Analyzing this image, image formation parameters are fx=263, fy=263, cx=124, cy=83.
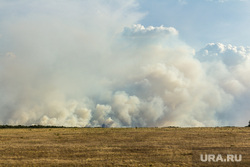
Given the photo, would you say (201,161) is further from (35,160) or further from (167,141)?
(35,160)

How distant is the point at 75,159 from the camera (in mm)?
27656

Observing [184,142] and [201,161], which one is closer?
[201,161]

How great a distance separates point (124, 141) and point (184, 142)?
853 centimetres

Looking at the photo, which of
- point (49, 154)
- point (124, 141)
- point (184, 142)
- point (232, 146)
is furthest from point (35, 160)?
point (232, 146)

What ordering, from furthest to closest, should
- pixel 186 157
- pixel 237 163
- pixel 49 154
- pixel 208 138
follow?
pixel 208 138, pixel 49 154, pixel 186 157, pixel 237 163

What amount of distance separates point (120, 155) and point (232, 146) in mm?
15304

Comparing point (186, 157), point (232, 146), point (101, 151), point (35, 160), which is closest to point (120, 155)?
point (101, 151)

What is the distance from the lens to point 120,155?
1142 inches

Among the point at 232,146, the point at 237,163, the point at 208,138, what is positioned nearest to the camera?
the point at 237,163

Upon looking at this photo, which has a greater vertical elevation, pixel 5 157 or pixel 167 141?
pixel 167 141

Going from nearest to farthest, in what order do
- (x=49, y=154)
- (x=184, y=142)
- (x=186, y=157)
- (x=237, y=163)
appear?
(x=237, y=163), (x=186, y=157), (x=49, y=154), (x=184, y=142)

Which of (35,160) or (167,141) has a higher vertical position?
(167,141)

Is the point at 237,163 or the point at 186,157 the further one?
the point at 186,157

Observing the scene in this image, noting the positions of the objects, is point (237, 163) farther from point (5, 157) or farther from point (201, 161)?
point (5, 157)
